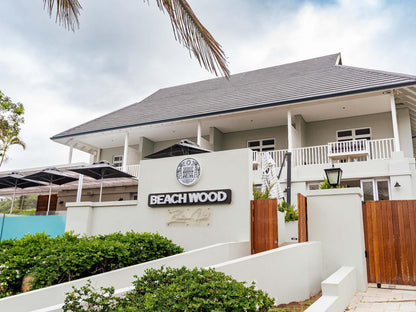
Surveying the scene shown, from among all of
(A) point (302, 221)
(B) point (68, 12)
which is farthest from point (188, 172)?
(B) point (68, 12)

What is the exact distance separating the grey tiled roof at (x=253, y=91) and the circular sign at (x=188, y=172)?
7491mm

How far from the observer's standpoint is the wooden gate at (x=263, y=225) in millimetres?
7801

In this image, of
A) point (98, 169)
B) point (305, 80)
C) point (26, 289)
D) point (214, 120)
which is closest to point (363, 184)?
point (305, 80)

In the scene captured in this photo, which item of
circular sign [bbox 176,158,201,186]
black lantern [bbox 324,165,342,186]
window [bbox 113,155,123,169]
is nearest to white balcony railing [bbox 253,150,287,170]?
circular sign [bbox 176,158,201,186]

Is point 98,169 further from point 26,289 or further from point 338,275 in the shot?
point 338,275

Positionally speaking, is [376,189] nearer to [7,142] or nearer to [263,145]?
[263,145]

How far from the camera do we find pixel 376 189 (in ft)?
43.0

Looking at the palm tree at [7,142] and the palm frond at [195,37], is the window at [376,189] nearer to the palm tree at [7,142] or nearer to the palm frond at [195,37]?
the palm frond at [195,37]

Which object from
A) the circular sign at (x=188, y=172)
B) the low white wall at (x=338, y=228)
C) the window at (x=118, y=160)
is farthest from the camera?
the window at (x=118, y=160)

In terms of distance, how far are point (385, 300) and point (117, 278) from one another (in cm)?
464

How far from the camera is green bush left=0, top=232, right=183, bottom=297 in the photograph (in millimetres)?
5953

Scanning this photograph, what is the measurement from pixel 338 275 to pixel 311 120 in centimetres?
1287

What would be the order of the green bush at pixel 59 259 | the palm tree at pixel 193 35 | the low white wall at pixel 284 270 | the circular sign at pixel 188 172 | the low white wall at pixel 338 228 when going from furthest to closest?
the circular sign at pixel 188 172
the low white wall at pixel 338 228
the green bush at pixel 59 259
the low white wall at pixel 284 270
the palm tree at pixel 193 35

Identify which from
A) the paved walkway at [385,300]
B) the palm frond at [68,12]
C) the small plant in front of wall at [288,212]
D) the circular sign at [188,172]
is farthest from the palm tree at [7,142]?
the paved walkway at [385,300]
